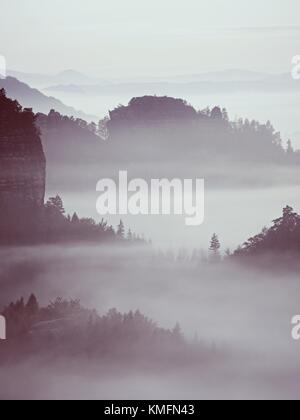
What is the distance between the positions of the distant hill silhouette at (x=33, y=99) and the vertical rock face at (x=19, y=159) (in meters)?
3.23

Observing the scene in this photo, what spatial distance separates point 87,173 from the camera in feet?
262

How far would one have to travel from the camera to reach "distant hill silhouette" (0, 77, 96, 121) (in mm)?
54344

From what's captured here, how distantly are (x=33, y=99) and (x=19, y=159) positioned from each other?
48.9 ft

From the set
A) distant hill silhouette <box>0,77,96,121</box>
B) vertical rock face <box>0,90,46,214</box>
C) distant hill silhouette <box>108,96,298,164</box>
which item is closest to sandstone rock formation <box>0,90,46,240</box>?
vertical rock face <box>0,90,46,214</box>

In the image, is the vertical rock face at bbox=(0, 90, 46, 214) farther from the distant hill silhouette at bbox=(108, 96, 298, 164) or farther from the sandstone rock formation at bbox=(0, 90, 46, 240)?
the distant hill silhouette at bbox=(108, 96, 298, 164)

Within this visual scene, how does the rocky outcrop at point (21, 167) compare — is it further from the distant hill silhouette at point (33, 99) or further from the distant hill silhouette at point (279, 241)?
the distant hill silhouette at point (279, 241)

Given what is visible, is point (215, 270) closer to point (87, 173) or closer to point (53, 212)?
point (53, 212)

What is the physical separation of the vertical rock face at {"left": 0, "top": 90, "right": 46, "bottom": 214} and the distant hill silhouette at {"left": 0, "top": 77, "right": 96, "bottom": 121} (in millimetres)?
3235

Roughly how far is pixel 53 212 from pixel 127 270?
12021 millimetres

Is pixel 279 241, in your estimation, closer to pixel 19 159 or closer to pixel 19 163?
pixel 19 163

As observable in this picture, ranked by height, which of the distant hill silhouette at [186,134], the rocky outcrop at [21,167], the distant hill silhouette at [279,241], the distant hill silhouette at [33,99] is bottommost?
the distant hill silhouette at [279,241]

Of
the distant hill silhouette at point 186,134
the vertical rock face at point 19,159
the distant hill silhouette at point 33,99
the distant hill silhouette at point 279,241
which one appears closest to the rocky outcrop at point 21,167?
the vertical rock face at point 19,159

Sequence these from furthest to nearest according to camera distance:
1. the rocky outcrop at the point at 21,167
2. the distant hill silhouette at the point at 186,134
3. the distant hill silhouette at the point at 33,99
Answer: the distant hill silhouette at the point at 186,134 < the distant hill silhouette at the point at 33,99 < the rocky outcrop at the point at 21,167

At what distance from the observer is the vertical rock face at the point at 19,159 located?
45594mm
